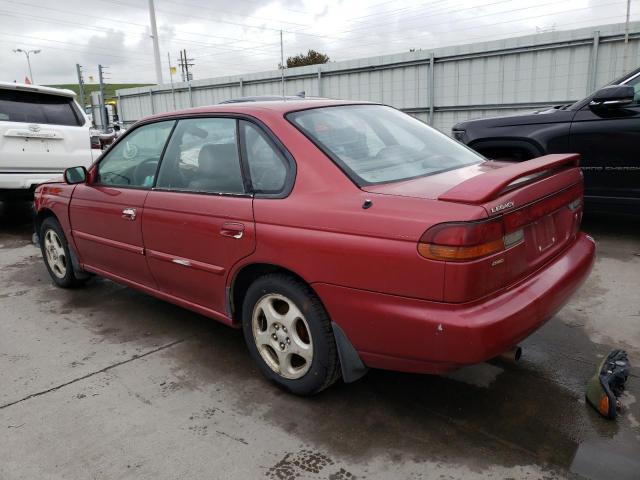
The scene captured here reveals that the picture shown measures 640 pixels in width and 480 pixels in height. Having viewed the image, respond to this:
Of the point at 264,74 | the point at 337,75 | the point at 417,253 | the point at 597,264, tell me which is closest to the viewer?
the point at 417,253

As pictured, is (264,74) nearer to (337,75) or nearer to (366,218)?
(337,75)

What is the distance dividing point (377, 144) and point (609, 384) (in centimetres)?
175

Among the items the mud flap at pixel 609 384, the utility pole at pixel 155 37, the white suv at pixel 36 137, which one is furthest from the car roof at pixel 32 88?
the utility pole at pixel 155 37

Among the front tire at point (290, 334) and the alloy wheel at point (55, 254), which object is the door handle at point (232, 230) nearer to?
the front tire at point (290, 334)

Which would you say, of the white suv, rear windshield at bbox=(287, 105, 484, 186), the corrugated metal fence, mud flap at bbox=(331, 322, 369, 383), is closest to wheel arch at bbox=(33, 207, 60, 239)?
the white suv

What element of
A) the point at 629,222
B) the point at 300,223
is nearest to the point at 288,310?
the point at 300,223

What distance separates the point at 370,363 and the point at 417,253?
2.08 feet

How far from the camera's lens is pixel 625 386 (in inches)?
111

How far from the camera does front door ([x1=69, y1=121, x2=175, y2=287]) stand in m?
3.57

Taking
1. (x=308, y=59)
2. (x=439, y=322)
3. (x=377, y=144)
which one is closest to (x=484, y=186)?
(x=439, y=322)

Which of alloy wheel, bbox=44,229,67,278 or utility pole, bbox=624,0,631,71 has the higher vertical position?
utility pole, bbox=624,0,631,71

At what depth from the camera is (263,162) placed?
2877mm

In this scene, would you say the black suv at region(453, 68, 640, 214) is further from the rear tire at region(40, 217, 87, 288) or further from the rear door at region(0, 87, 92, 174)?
the rear door at region(0, 87, 92, 174)

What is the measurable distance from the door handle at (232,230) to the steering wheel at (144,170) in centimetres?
92
